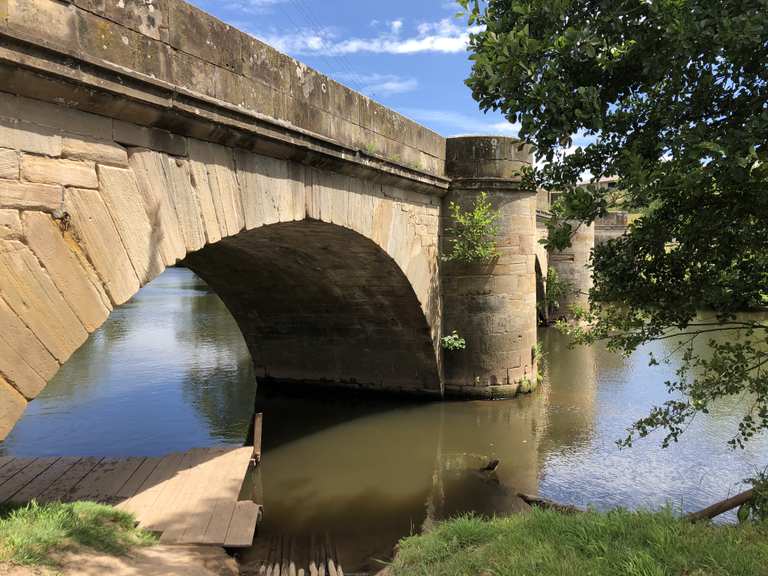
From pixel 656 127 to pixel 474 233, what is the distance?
6.08 meters

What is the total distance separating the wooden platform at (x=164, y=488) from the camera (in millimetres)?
4918

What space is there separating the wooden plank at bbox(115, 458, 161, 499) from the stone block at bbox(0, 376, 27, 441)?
2660 mm

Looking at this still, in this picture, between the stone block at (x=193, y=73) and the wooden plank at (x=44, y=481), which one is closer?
the stone block at (x=193, y=73)

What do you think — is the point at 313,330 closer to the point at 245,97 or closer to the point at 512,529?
the point at 245,97

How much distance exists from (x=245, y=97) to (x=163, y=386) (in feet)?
25.5

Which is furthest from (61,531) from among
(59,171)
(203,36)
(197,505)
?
(203,36)

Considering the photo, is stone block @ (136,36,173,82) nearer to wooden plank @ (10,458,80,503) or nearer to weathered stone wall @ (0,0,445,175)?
weathered stone wall @ (0,0,445,175)

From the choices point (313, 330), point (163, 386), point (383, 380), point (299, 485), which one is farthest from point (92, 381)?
point (299, 485)

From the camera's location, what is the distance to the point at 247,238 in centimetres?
778

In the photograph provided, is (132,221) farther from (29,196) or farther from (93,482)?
(93,482)

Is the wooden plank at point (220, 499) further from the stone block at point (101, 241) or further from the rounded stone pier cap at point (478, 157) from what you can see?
the rounded stone pier cap at point (478, 157)

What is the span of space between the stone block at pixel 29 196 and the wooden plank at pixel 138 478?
128 inches

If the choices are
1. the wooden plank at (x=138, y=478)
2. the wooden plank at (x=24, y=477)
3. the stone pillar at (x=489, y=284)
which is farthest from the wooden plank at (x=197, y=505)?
the stone pillar at (x=489, y=284)

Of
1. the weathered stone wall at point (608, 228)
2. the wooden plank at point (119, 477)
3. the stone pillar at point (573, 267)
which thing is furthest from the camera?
the weathered stone wall at point (608, 228)
